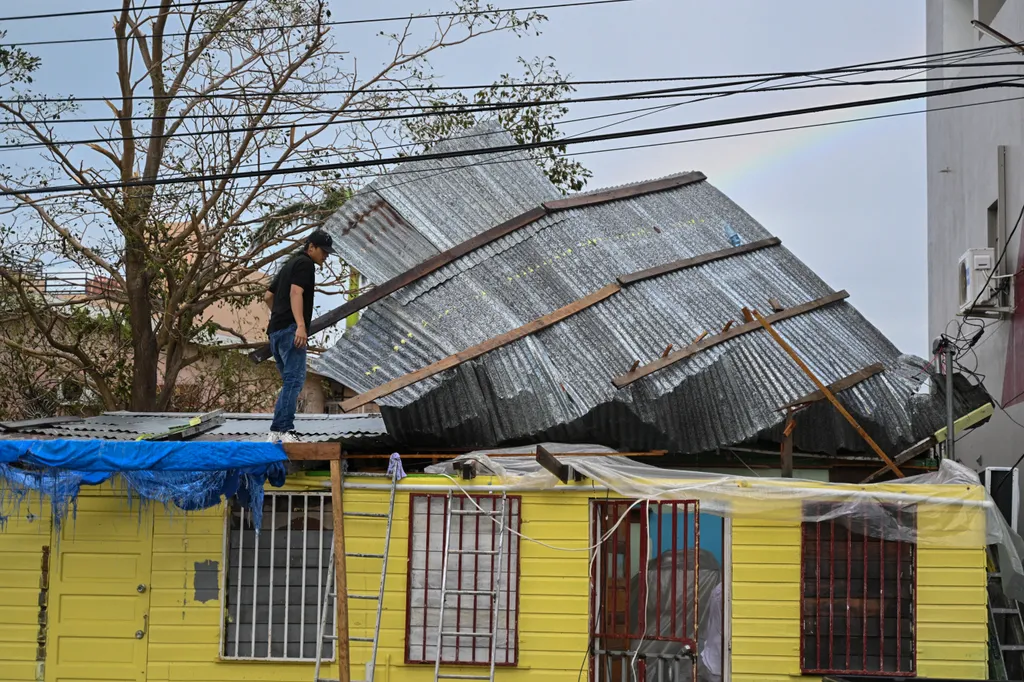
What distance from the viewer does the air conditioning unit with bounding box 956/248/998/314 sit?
1155 centimetres

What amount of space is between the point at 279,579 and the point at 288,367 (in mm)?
1871

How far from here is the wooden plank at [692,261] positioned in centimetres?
1100

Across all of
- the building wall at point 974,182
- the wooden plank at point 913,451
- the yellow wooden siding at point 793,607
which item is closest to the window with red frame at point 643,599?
the yellow wooden siding at point 793,607

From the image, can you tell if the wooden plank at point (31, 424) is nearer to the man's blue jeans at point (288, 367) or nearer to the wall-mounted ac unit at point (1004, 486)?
the man's blue jeans at point (288, 367)

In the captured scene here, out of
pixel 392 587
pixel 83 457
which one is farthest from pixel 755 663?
pixel 83 457

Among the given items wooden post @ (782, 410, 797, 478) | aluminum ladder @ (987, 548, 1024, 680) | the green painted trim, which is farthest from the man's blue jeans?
aluminum ladder @ (987, 548, 1024, 680)

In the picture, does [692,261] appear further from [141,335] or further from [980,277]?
[141,335]

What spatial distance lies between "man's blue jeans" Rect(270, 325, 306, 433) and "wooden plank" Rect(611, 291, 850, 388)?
2.84 m

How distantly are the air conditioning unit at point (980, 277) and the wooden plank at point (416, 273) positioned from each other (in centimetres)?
464

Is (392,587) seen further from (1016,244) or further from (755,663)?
(1016,244)

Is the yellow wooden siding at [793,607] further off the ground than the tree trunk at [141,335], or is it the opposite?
the tree trunk at [141,335]

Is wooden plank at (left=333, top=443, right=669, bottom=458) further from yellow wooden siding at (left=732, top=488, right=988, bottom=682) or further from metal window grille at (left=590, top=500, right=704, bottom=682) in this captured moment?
yellow wooden siding at (left=732, top=488, right=988, bottom=682)

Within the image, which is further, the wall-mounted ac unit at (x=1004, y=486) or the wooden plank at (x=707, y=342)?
the wall-mounted ac unit at (x=1004, y=486)

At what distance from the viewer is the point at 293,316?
9828mm
